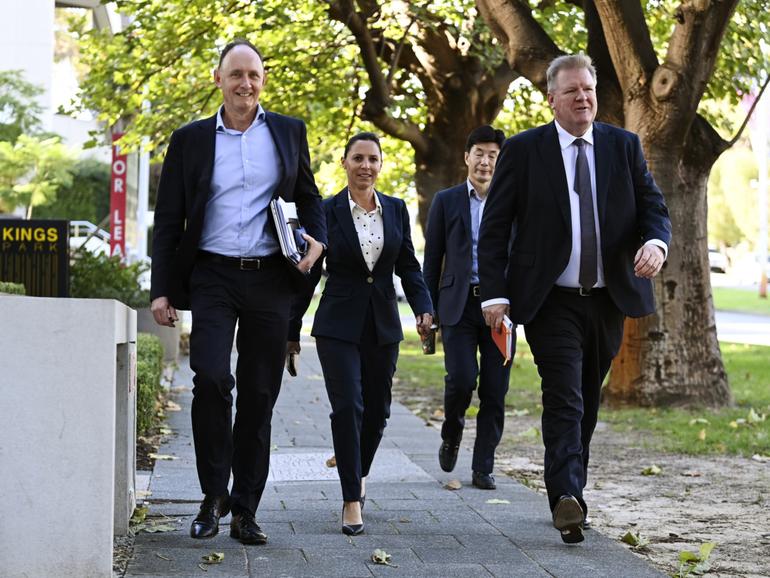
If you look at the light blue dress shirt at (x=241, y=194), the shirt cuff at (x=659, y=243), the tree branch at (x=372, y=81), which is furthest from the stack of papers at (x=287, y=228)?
the tree branch at (x=372, y=81)

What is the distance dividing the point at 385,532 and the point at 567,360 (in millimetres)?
1203

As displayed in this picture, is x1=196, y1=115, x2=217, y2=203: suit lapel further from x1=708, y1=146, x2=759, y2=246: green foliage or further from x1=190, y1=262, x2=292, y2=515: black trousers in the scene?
x1=708, y1=146, x2=759, y2=246: green foliage

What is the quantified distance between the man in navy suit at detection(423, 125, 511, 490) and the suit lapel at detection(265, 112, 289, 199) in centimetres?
219

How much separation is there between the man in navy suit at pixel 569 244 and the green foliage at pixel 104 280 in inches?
425

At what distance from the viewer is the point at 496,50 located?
800 inches

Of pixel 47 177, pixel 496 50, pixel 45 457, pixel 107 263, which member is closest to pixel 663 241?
pixel 45 457

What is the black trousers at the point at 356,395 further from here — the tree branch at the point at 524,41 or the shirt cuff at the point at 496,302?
the tree branch at the point at 524,41

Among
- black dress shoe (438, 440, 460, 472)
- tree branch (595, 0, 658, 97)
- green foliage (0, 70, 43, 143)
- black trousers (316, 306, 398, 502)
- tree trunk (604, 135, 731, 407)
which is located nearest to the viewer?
black trousers (316, 306, 398, 502)

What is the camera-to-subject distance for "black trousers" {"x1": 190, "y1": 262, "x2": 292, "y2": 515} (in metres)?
5.87

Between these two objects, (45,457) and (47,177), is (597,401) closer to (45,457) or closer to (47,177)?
(45,457)

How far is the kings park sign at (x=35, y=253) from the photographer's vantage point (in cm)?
1252

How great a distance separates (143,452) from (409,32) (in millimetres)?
13596

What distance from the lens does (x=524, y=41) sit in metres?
12.9

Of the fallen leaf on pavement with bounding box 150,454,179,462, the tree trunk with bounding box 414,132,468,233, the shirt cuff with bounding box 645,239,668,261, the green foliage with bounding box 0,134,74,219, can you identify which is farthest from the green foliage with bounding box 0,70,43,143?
the shirt cuff with bounding box 645,239,668,261
